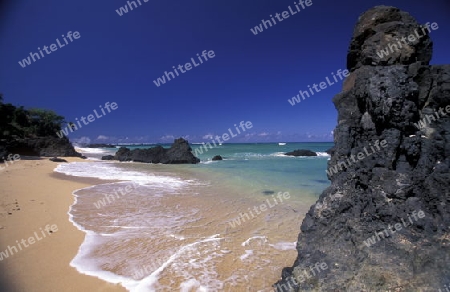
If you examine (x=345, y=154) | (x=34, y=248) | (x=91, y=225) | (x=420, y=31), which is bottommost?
(x=345, y=154)

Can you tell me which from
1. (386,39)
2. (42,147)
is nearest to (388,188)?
(386,39)

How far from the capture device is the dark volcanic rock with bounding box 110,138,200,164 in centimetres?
2909

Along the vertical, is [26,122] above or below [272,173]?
above

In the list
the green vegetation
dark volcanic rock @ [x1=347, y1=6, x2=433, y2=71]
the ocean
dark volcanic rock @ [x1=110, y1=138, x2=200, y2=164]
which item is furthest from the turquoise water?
the green vegetation

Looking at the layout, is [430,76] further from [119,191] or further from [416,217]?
[119,191]

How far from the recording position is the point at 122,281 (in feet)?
12.4

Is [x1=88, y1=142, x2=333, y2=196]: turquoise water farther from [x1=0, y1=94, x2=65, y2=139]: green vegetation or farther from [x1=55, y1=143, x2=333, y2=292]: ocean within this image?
[x1=0, y1=94, x2=65, y2=139]: green vegetation

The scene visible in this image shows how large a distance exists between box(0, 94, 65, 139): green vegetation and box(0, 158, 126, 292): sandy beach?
2394 cm

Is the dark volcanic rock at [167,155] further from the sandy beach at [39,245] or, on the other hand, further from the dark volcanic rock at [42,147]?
the sandy beach at [39,245]

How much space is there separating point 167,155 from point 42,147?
54.7 ft

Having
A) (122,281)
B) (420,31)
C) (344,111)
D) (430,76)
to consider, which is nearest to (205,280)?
(122,281)

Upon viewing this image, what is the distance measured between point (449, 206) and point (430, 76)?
2.13 metres

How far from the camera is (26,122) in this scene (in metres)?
37.7

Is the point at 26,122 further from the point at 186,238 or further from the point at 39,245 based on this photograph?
the point at 186,238
